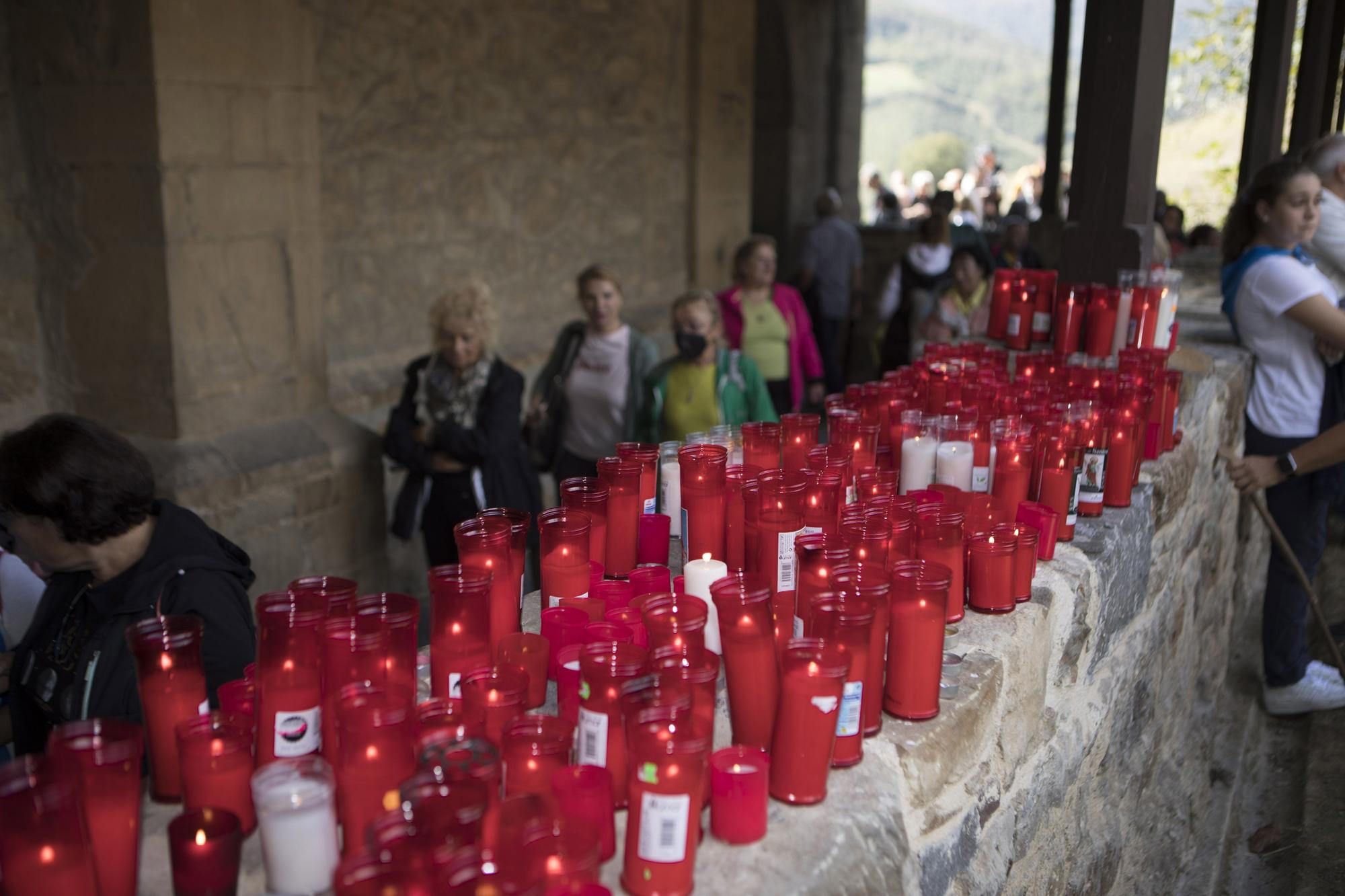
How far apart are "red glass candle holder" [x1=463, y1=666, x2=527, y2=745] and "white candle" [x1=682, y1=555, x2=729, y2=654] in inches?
17.1

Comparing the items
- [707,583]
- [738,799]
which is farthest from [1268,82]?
[738,799]

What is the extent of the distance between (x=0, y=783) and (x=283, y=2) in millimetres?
3844

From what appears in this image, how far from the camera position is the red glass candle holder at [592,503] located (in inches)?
82.4

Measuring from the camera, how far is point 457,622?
1660 mm

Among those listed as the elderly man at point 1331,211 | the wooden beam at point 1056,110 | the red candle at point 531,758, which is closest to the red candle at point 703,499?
the red candle at point 531,758

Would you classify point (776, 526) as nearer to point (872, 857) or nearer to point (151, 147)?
point (872, 857)

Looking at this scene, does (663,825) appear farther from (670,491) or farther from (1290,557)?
(1290,557)

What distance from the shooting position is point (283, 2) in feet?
14.2

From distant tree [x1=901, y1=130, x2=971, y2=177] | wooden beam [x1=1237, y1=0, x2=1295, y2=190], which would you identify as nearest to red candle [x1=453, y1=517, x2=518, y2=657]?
wooden beam [x1=1237, y1=0, x2=1295, y2=190]

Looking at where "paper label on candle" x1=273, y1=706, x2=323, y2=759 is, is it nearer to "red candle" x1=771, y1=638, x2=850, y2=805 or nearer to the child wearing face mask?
"red candle" x1=771, y1=638, x2=850, y2=805

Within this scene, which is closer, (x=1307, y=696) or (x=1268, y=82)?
(x=1307, y=696)

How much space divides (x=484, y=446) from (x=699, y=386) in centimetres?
86

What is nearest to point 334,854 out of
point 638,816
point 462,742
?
point 462,742

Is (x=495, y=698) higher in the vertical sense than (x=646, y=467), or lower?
lower
